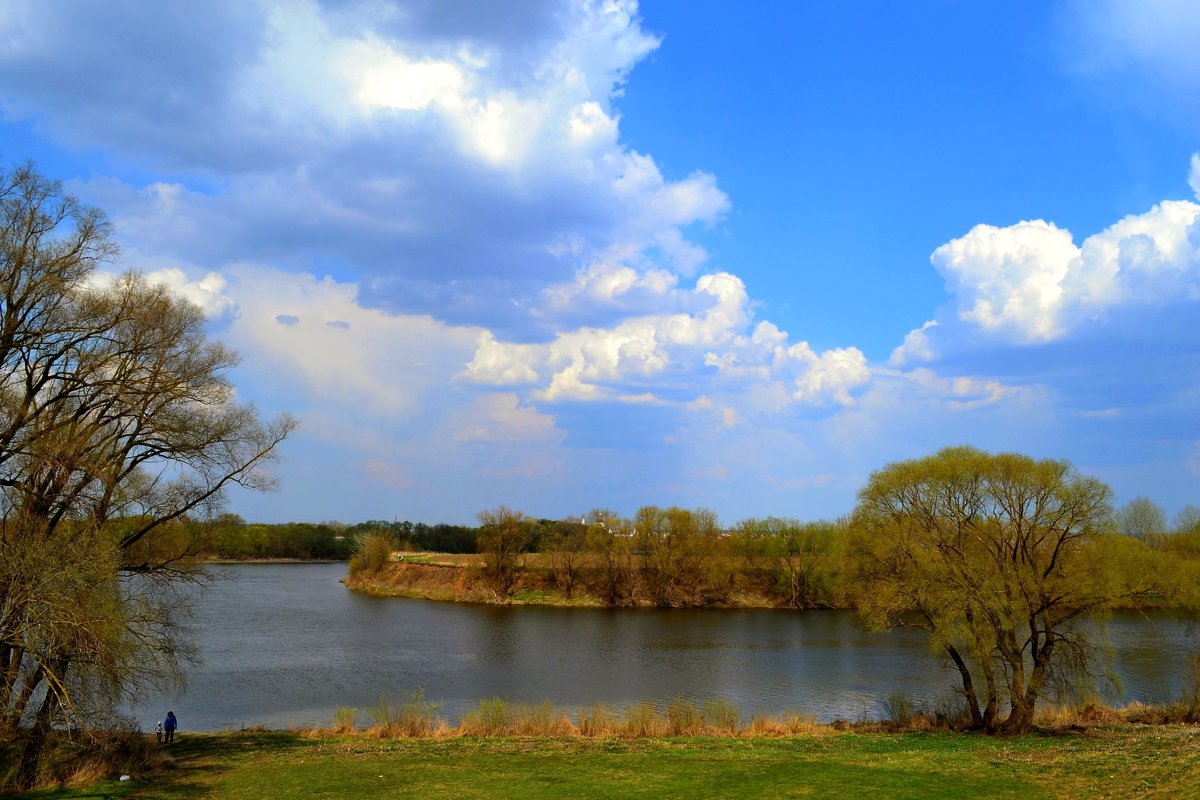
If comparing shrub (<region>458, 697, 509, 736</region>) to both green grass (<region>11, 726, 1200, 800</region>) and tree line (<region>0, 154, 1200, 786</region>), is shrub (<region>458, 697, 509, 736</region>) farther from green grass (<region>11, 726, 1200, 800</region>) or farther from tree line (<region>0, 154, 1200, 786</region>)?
tree line (<region>0, 154, 1200, 786</region>)

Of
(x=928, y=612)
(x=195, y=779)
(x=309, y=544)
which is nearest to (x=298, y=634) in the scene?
(x=195, y=779)

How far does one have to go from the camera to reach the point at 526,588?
85438mm

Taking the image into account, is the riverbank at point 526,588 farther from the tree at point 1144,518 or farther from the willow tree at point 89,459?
the willow tree at point 89,459

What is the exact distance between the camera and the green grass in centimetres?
1527

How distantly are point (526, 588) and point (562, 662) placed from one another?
139ft

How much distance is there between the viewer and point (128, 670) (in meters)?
15.0

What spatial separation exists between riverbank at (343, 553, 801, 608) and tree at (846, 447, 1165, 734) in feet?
185

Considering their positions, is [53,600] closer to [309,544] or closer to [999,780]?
[999,780]

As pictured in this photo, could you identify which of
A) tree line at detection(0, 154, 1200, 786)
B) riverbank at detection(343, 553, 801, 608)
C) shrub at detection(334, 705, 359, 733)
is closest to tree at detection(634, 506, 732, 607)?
riverbank at detection(343, 553, 801, 608)

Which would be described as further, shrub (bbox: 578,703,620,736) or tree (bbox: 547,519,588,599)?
tree (bbox: 547,519,588,599)

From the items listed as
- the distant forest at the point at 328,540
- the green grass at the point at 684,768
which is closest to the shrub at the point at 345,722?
the green grass at the point at 684,768

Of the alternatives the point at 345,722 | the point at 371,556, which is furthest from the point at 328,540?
the point at 345,722

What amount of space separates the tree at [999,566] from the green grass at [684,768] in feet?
8.13

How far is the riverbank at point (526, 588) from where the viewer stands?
81.6 m
